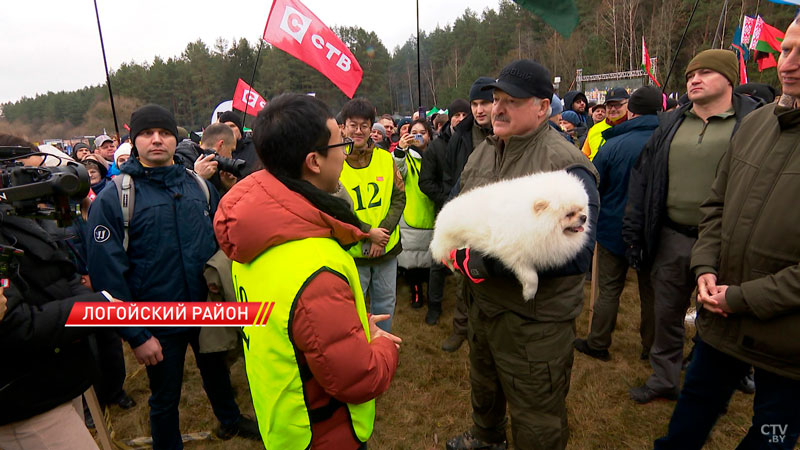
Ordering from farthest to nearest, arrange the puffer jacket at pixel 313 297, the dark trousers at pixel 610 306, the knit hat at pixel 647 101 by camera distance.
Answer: the dark trousers at pixel 610 306 < the knit hat at pixel 647 101 < the puffer jacket at pixel 313 297

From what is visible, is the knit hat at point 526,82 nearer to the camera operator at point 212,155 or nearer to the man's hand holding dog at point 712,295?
the man's hand holding dog at point 712,295

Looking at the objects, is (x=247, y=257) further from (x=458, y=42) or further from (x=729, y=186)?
(x=458, y=42)

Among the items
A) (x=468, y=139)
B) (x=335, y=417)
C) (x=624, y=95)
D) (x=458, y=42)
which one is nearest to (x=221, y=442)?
(x=335, y=417)

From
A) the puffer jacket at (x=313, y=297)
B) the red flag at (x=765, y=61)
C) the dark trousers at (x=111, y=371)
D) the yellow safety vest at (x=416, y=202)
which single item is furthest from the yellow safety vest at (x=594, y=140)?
the red flag at (x=765, y=61)

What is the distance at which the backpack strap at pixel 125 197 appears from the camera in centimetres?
233

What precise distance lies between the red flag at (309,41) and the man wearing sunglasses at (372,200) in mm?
2519

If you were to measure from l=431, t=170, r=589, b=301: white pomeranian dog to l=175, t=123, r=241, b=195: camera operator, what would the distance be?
7.27 feet

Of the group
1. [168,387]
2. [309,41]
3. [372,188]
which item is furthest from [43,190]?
[309,41]

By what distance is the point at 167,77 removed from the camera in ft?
143

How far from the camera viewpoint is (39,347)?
1.57 m

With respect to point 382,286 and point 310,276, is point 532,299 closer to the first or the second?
point 310,276

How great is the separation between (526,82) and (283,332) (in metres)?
1.70

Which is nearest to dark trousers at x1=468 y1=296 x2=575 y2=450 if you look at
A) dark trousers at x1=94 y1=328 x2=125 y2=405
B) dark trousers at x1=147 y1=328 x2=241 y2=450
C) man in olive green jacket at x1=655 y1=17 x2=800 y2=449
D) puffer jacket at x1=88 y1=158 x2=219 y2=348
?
man in olive green jacket at x1=655 y1=17 x2=800 y2=449

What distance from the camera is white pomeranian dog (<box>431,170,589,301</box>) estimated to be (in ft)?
5.93
